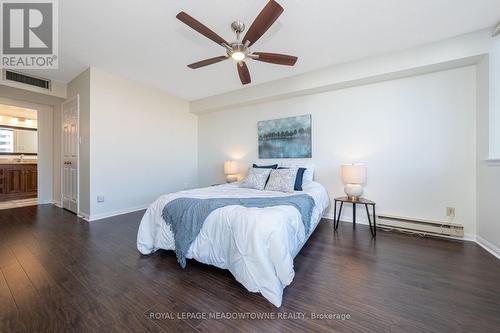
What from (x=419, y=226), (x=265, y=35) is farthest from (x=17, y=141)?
(x=419, y=226)

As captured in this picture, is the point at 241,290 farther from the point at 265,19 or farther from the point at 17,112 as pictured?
the point at 17,112

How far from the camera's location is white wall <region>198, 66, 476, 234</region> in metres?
2.71

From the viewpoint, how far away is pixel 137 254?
2.24 m

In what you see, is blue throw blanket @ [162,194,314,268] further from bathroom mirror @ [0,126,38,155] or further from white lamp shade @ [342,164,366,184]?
bathroom mirror @ [0,126,38,155]

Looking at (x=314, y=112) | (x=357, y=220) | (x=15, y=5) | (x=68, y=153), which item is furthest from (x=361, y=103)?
(x=68, y=153)

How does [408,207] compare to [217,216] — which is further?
[408,207]

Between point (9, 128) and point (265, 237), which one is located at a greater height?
point (9, 128)

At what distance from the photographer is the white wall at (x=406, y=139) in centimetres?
271

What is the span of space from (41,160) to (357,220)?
6978mm

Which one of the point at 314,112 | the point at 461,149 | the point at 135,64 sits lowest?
the point at 461,149

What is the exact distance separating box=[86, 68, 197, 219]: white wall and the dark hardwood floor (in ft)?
4.33

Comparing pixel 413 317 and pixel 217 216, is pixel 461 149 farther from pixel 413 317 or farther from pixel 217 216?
pixel 217 216

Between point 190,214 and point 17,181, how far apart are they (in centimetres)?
653

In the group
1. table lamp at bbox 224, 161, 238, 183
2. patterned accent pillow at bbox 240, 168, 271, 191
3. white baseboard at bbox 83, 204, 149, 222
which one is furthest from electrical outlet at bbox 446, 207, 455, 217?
white baseboard at bbox 83, 204, 149, 222
